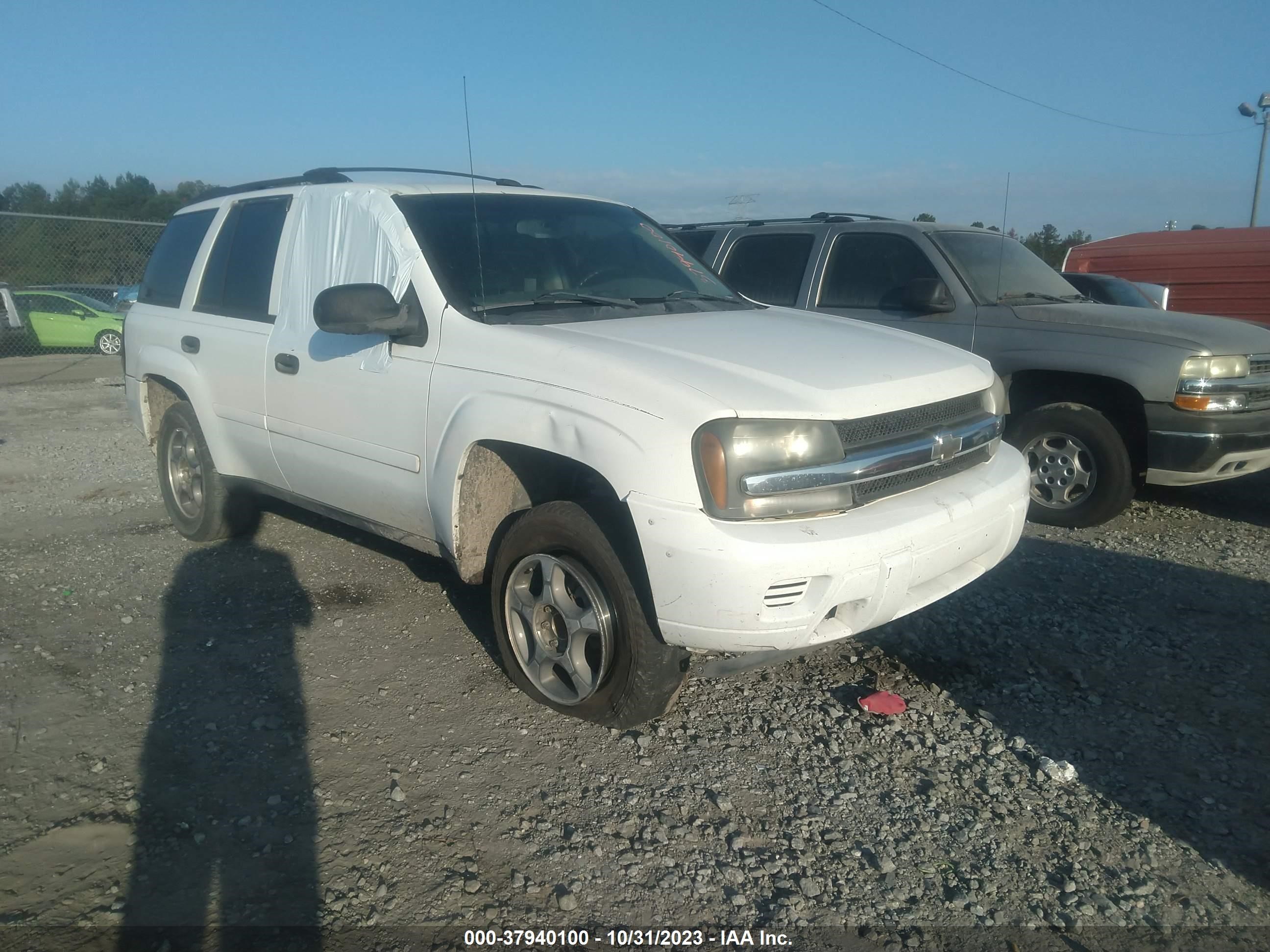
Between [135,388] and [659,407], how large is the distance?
403 centimetres

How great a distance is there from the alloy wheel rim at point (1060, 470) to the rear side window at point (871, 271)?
50.3 inches

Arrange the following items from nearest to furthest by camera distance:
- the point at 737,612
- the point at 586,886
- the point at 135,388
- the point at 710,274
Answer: the point at 586,886, the point at 737,612, the point at 710,274, the point at 135,388

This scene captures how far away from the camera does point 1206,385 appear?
5.29m

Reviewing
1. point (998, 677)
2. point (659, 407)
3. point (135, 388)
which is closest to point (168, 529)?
point (135, 388)

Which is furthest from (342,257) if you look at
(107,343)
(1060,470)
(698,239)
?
(107,343)

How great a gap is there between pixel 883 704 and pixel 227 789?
229 cm

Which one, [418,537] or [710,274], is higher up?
[710,274]

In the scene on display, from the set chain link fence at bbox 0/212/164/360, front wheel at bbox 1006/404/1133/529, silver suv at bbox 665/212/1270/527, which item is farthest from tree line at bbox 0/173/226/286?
front wheel at bbox 1006/404/1133/529

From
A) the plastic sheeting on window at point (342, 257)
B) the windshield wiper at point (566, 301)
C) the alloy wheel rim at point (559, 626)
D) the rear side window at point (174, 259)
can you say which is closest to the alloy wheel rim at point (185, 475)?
the rear side window at point (174, 259)

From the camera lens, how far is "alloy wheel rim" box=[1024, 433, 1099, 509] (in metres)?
5.68

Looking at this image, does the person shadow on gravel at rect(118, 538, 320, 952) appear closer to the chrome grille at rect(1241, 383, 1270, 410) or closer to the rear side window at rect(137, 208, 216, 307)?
the rear side window at rect(137, 208, 216, 307)

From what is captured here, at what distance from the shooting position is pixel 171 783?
307 cm

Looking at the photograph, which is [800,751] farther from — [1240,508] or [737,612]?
[1240,508]

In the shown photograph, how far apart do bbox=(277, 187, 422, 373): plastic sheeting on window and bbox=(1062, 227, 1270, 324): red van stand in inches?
387
